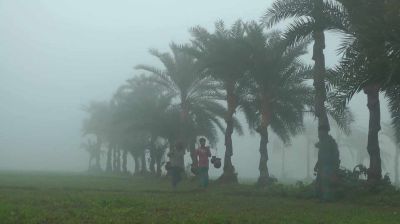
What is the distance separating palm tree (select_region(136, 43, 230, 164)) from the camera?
3186cm

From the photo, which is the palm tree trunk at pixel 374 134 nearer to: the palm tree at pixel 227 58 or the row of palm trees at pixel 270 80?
the row of palm trees at pixel 270 80

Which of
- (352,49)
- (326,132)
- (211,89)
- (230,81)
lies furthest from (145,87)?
(352,49)

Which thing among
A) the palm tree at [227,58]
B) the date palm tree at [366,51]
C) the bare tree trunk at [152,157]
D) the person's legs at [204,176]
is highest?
the palm tree at [227,58]

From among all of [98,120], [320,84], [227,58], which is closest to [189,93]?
[227,58]

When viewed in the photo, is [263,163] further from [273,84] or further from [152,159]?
[152,159]

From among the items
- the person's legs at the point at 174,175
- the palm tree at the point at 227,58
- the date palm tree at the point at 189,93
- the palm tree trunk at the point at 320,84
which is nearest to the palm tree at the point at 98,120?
the date palm tree at the point at 189,93

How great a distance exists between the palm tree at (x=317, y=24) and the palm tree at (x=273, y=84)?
4.31 m

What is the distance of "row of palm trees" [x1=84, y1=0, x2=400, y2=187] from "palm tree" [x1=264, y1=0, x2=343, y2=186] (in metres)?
0.03

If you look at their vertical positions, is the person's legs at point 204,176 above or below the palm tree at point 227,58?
below

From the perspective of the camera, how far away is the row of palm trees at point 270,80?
13.1m

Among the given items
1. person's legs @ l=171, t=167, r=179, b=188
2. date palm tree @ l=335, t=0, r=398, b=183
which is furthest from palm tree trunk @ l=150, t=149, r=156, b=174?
date palm tree @ l=335, t=0, r=398, b=183

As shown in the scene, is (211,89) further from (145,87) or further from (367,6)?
(367,6)

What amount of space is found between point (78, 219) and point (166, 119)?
26071 mm

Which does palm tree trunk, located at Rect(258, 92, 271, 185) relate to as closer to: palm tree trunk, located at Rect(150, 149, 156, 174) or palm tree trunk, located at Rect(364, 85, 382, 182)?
palm tree trunk, located at Rect(364, 85, 382, 182)
